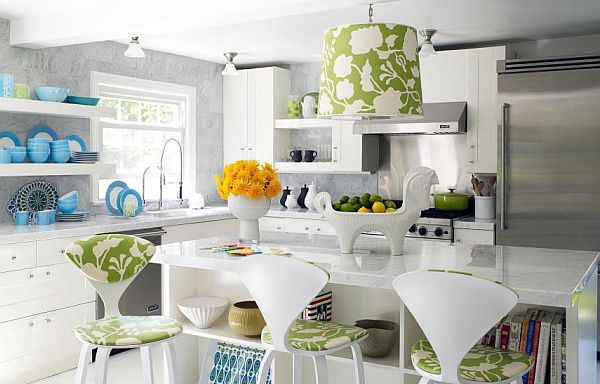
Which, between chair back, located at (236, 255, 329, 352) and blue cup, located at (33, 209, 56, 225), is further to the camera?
blue cup, located at (33, 209, 56, 225)

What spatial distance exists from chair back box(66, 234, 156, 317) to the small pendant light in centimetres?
109

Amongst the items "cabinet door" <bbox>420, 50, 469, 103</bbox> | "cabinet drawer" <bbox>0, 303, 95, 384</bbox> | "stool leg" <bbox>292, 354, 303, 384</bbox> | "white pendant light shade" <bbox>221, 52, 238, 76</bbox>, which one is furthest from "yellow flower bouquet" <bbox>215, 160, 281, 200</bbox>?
"white pendant light shade" <bbox>221, 52, 238, 76</bbox>

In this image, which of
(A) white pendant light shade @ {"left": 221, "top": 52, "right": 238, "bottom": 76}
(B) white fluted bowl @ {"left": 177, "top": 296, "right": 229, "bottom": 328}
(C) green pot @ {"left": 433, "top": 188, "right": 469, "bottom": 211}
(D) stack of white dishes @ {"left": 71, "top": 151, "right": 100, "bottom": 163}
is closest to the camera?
(B) white fluted bowl @ {"left": 177, "top": 296, "right": 229, "bottom": 328}

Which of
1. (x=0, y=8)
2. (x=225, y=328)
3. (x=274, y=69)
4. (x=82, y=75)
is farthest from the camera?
(x=274, y=69)

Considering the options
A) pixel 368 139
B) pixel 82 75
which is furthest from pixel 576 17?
pixel 82 75

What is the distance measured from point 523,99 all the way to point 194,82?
10.2ft

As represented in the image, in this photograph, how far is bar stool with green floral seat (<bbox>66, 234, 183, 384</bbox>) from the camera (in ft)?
8.27

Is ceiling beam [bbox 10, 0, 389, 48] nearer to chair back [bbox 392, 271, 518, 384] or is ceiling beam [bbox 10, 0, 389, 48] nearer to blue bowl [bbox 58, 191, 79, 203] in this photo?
blue bowl [bbox 58, 191, 79, 203]

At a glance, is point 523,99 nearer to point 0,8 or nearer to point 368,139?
point 368,139

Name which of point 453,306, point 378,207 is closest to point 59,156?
point 378,207

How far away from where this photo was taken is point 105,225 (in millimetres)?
4363

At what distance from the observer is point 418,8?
13.6 feet

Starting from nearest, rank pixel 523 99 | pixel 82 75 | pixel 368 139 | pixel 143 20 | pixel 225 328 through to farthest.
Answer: pixel 225 328, pixel 143 20, pixel 523 99, pixel 82 75, pixel 368 139

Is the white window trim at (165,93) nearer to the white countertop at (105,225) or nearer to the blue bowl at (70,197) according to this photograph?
the blue bowl at (70,197)
